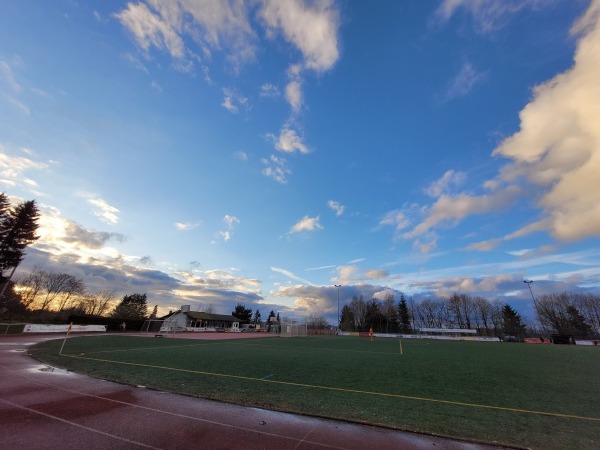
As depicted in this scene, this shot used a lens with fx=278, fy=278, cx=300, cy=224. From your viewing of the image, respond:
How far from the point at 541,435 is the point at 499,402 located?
2868mm

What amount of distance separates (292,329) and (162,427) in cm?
5237

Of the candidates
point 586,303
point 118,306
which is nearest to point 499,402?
point 118,306

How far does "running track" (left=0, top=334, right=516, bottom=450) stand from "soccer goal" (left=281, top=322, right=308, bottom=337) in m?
46.0

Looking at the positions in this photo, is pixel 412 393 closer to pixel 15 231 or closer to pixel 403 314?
pixel 15 231

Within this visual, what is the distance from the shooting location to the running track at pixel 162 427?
519cm

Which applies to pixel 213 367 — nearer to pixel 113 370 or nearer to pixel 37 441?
pixel 113 370

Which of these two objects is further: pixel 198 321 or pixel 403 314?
pixel 403 314

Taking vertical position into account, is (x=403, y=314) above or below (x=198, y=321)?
above

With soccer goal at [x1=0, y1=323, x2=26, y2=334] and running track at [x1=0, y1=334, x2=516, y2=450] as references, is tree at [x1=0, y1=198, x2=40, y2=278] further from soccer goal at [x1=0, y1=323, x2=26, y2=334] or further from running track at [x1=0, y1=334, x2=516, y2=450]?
running track at [x1=0, y1=334, x2=516, y2=450]

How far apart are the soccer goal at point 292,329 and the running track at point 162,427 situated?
46024 mm

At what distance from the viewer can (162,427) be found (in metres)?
5.85

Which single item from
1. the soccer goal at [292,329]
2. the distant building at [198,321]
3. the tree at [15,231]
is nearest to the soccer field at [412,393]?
the tree at [15,231]

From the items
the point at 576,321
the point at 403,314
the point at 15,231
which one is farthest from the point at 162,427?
the point at 576,321

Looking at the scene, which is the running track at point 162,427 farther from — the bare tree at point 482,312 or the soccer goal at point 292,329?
the bare tree at point 482,312
